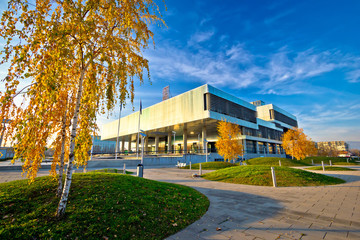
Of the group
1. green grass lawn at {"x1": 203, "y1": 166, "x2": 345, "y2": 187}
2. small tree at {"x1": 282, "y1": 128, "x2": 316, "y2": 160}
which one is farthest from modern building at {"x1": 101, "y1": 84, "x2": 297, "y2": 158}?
green grass lawn at {"x1": 203, "y1": 166, "x2": 345, "y2": 187}

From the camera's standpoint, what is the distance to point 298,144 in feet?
108

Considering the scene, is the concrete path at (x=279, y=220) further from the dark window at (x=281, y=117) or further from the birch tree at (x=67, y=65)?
the dark window at (x=281, y=117)

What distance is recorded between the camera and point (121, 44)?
5.12 metres

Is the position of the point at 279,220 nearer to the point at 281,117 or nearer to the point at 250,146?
the point at 250,146

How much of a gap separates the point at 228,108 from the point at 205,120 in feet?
29.0

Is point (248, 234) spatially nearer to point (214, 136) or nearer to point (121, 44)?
point (121, 44)

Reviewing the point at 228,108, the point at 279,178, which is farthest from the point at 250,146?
the point at 279,178

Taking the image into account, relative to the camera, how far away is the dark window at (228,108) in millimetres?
38594

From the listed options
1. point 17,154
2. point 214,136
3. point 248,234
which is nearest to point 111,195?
point 17,154

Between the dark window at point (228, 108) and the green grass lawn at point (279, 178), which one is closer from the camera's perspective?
the green grass lawn at point (279, 178)

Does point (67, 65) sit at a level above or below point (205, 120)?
below

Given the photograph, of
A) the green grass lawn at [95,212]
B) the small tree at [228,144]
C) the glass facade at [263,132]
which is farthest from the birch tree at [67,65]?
the glass facade at [263,132]

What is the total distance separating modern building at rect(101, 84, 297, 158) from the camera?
39.3m

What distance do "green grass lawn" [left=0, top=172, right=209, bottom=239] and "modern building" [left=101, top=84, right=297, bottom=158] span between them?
94.8ft
